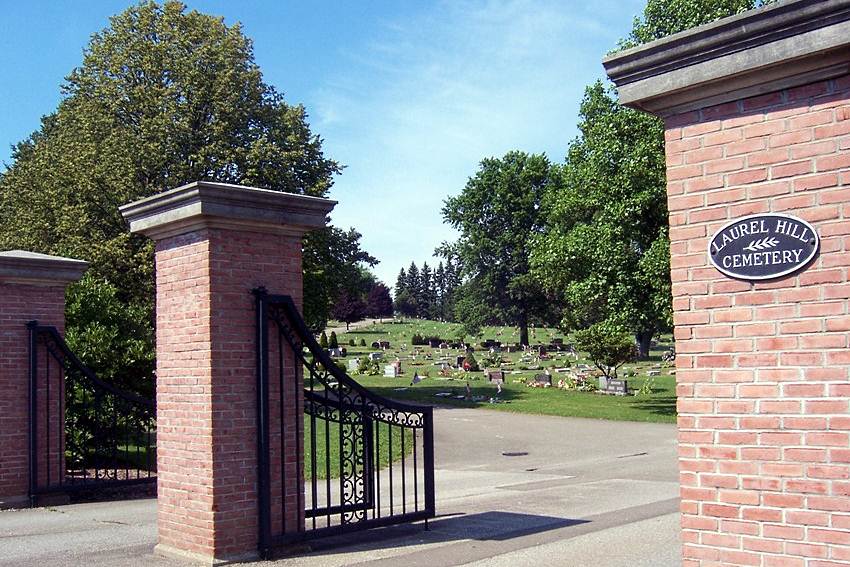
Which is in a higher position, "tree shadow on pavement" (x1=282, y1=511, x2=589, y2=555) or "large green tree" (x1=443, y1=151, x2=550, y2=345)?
"large green tree" (x1=443, y1=151, x2=550, y2=345)

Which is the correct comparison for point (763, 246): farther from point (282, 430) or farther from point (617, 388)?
point (617, 388)

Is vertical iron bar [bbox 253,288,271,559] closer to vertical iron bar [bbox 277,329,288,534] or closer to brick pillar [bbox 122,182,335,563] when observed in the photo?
brick pillar [bbox 122,182,335,563]

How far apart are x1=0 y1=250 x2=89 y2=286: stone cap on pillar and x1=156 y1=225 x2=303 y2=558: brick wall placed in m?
3.82

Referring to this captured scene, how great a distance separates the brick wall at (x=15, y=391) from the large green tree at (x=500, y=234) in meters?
52.5

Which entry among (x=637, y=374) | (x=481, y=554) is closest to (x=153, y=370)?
(x=481, y=554)

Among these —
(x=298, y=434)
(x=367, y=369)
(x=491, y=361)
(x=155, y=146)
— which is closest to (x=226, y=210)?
(x=298, y=434)

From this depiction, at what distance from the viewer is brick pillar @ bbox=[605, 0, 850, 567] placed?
14.5ft

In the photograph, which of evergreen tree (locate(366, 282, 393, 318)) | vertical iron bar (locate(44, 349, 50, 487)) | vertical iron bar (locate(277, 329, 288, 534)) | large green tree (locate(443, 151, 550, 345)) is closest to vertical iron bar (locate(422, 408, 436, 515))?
vertical iron bar (locate(277, 329, 288, 534))

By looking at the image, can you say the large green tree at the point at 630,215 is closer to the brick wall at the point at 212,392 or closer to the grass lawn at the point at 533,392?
the grass lawn at the point at 533,392

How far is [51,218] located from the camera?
27.0 m

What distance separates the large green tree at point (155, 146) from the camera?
25266 mm

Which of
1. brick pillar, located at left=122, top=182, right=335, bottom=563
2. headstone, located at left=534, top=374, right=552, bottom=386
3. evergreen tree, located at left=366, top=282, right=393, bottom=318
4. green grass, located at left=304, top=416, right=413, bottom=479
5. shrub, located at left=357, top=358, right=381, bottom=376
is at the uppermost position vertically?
evergreen tree, located at left=366, top=282, right=393, bottom=318

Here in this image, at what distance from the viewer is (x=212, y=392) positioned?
7.54 metres

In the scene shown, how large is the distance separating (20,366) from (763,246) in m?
9.50
